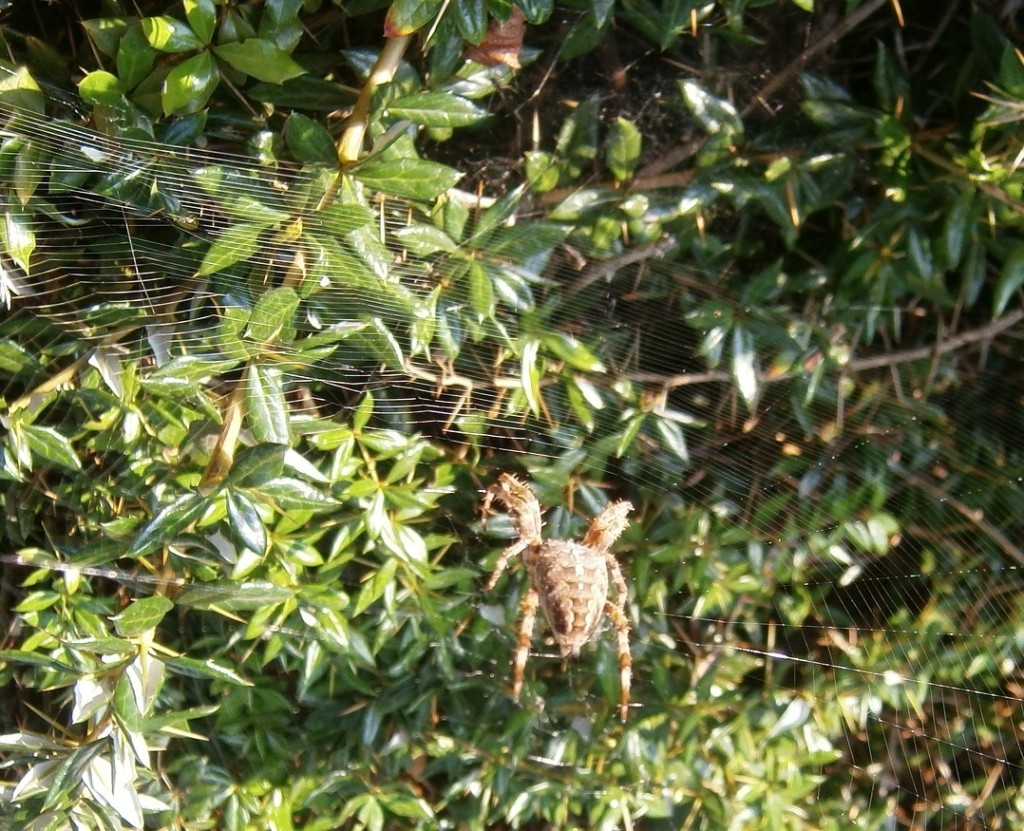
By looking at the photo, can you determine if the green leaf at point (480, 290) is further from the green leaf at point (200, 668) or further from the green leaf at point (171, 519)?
the green leaf at point (200, 668)

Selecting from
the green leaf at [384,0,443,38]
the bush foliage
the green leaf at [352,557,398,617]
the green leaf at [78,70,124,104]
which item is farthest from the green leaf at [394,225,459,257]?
the green leaf at [352,557,398,617]

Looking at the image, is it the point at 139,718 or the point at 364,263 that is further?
the point at 139,718

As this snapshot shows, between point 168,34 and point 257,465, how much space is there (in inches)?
18.5

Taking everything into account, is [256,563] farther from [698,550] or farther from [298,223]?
[698,550]

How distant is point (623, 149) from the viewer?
1232 millimetres

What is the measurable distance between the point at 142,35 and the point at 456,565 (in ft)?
2.68

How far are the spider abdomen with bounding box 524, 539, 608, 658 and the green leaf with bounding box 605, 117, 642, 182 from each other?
1.75 feet

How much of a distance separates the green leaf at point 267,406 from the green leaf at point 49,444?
0.94ft

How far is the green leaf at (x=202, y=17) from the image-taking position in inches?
36.3

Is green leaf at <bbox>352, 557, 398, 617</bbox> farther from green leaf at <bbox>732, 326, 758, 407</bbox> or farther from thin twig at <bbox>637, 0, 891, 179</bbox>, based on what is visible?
thin twig at <bbox>637, 0, 891, 179</bbox>

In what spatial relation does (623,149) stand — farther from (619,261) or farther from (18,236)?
(18,236)

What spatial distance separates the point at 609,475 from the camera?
1336 millimetres

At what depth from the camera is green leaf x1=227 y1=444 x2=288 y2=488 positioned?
955 millimetres

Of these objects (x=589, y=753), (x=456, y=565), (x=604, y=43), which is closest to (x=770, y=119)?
(x=604, y=43)
